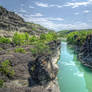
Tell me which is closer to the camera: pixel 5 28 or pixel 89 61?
pixel 89 61

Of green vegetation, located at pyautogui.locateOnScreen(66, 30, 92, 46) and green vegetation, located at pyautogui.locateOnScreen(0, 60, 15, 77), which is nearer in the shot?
green vegetation, located at pyautogui.locateOnScreen(0, 60, 15, 77)

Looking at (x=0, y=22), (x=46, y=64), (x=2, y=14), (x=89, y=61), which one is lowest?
(x=89, y=61)

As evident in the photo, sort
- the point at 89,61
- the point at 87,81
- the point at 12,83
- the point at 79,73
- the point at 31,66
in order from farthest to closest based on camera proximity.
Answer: the point at 89,61, the point at 79,73, the point at 87,81, the point at 31,66, the point at 12,83

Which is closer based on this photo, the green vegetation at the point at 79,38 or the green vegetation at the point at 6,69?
the green vegetation at the point at 6,69

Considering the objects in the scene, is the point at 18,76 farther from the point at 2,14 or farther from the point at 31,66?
the point at 2,14

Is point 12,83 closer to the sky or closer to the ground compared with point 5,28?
closer to the ground

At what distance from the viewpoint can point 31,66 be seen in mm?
16219

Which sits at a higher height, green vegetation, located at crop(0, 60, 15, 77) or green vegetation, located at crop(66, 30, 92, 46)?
green vegetation, located at crop(66, 30, 92, 46)

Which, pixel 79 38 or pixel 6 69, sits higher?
pixel 79 38

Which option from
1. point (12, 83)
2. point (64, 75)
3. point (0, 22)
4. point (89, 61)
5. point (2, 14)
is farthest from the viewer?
point (2, 14)

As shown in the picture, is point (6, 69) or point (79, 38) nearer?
point (6, 69)

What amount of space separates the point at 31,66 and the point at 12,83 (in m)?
4.34

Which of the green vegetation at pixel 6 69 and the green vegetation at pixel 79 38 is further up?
the green vegetation at pixel 79 38

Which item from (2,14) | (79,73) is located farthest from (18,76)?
(2,14)
